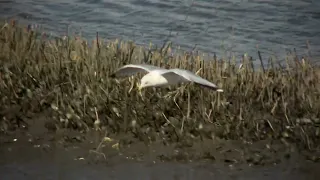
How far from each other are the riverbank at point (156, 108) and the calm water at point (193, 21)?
4.30 feet

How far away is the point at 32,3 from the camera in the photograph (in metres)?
8.34

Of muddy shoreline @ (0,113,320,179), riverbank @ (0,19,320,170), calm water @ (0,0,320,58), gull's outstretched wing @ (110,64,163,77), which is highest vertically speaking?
calm water @ (0,0,320,58)

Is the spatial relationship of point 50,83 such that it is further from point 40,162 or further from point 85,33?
point 85,33

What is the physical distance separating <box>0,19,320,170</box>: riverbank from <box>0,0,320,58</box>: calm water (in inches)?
51.6

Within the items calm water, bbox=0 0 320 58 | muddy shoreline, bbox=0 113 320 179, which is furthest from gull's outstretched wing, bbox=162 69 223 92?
calm water, bbox=0 0 320 58

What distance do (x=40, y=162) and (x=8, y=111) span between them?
74 cm

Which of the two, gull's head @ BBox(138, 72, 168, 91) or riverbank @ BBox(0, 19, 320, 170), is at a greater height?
gull's head @ BBox(138, 72, 168, 91)

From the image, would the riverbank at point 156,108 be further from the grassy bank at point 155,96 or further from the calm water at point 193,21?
the calm water at point 193,21

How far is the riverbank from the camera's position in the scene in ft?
15.3

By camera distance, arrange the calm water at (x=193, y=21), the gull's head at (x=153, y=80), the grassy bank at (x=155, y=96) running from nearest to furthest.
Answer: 1. the grassy bank at (x=155, y=96)
2. the gull's head at (x=153, y=80)
3. the calm water at (x=193, y=21)

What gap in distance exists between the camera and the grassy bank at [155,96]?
191 inches

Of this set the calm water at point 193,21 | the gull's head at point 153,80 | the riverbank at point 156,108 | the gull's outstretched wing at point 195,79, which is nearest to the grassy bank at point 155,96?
the riverbank at point 156,108

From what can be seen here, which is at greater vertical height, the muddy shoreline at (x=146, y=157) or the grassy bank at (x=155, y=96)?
the grassy bank at (x=155, y=96)

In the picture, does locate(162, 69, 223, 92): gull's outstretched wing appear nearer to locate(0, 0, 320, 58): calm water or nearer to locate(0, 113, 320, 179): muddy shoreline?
locate(0, 113, 320, 179): muddy shoreline
